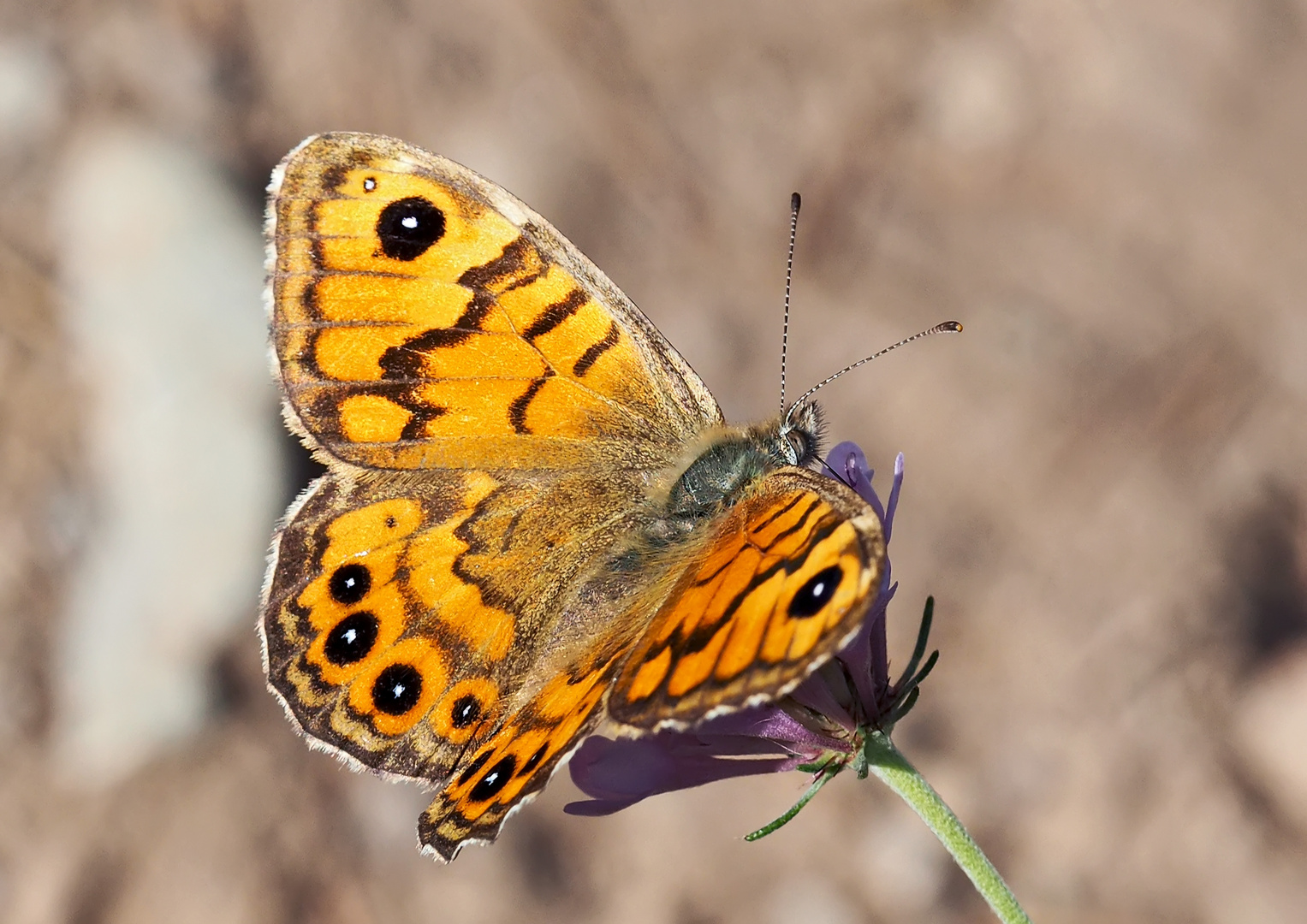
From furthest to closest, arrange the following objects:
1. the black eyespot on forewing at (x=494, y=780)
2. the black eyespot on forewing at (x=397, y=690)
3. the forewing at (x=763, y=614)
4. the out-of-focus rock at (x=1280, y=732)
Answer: the out-of-focus rock at (x=1280, y=732), the black eyespot on forewing at (x=397, y=690), the black eyespot on forewing at (x=494, y=780), the forewing at (x=763, y=614)

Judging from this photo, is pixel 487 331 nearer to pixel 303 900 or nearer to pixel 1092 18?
pixel 303 900

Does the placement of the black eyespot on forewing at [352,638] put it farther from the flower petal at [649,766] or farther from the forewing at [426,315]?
the flower petal at [649,766]

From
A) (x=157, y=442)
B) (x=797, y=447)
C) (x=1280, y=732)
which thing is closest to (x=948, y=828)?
(x=797, y=447)

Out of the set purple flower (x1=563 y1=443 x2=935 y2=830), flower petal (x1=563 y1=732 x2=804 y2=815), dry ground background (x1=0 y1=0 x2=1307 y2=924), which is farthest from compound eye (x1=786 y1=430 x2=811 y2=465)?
dry ground background (x1=0 y1=0 x2=1307 y2=924)

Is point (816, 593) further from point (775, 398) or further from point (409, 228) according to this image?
point (775, 398)

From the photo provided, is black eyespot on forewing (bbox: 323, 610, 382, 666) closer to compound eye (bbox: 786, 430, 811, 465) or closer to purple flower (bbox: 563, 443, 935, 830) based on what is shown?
purple flower (bbox: 563, 443, 935, 830)

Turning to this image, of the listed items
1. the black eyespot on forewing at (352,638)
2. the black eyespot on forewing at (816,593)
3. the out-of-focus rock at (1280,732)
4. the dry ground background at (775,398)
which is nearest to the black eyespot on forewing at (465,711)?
the black eyespot on forewing at (352,638)
